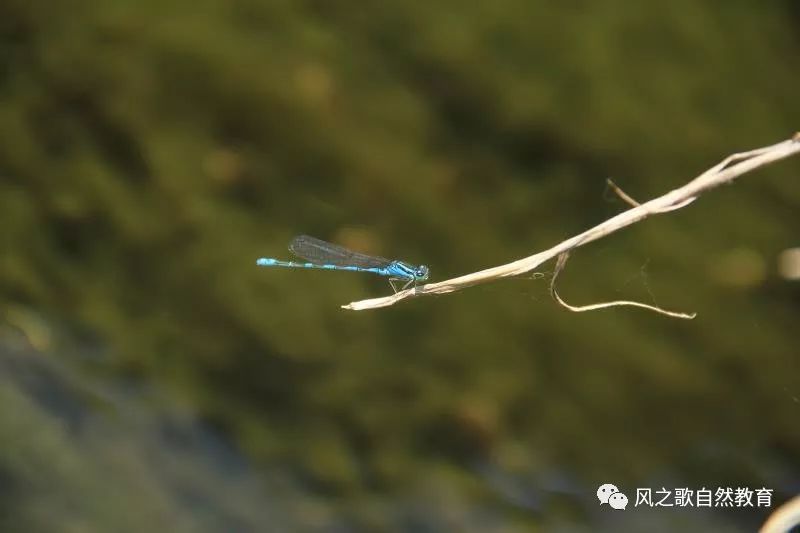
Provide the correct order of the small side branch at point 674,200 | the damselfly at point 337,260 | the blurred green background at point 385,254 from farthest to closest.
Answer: the blurred green background at point 385,254 → the damselfly at point 337,260 → the small side branch at point 674,200

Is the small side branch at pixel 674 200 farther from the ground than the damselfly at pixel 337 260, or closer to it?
closer to it

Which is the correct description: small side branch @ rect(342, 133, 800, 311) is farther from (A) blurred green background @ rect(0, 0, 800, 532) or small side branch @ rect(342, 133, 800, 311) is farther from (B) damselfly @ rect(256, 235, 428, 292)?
(A) blurred green background @ rect(0, 0, 800, 532)

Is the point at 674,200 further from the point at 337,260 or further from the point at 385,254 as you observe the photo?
the point at 385,254

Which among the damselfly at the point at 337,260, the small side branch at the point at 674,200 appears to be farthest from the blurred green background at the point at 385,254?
the small side branch at the point at 674,200

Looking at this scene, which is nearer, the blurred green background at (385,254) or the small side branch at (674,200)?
the small side branch at (674,200)

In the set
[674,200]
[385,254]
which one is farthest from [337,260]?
[674,200]

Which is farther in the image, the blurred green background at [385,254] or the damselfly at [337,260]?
the blurred green background at [385,254]

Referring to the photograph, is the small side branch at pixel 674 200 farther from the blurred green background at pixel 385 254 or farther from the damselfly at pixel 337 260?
the blurred green background at pixel 385 254

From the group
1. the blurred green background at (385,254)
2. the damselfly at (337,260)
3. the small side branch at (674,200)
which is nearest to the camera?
the small side branch at (674,200)

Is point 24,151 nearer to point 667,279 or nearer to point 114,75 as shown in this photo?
point 114,75

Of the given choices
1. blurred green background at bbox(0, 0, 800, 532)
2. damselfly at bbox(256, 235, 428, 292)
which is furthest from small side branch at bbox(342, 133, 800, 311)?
blurred green background at bbox(0, 0, 800, 532)
